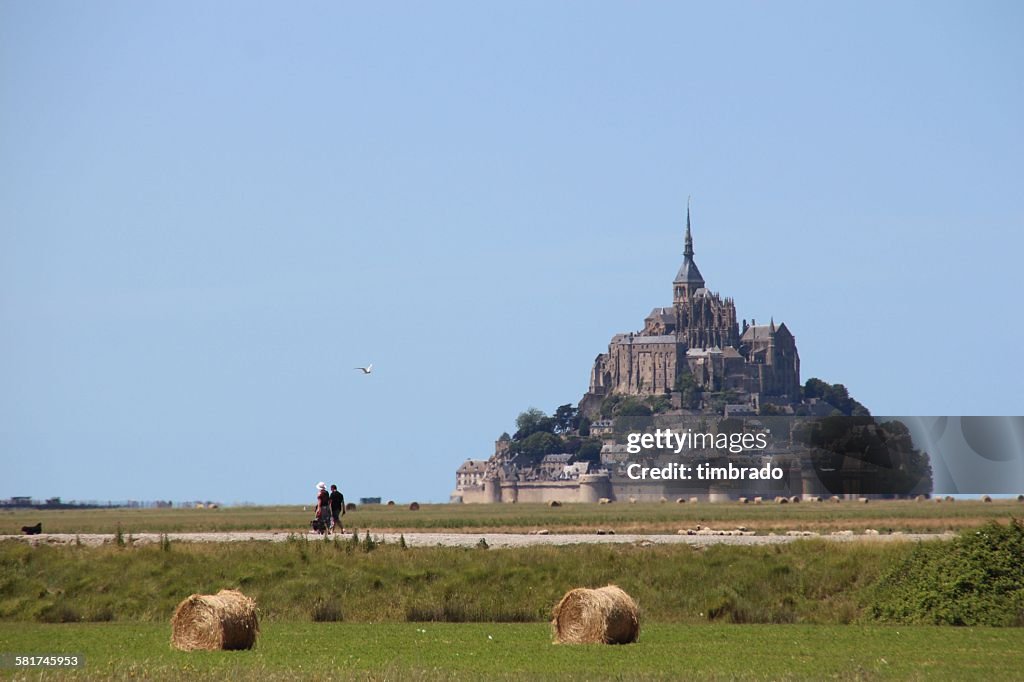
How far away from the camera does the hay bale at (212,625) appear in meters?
25.9

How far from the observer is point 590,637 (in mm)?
26984

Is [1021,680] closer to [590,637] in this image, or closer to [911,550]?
[590,637]

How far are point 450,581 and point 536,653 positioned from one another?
32.3 ft

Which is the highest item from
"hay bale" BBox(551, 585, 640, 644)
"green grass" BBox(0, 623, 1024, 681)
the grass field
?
the grass field

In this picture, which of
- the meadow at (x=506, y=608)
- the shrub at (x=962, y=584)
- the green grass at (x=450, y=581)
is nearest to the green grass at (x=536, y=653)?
the meadow at (x=506, y=608)

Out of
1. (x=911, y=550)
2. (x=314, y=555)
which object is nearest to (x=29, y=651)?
(x=314, y=555)

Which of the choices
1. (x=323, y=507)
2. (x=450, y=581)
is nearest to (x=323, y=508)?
(x=323, y=507)

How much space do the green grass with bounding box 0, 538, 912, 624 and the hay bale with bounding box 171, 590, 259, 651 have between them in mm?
7819

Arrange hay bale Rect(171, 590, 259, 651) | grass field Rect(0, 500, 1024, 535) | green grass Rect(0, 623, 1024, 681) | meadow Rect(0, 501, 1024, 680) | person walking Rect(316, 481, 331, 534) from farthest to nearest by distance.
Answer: grass field Rect(0, 500, 1024, 535), person walking Rect(316, 481, 331, 534), hay bale Rect(171, 590, 259, 651), meadow Rect(0, 501, 1024, 680), green grass Rect(0, 623, 1024, 681)

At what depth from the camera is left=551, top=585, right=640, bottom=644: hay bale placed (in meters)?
26.9

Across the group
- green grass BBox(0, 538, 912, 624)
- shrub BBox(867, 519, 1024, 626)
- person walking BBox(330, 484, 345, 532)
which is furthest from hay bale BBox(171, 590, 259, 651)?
person walking BBox(330, 484, 345, 532)

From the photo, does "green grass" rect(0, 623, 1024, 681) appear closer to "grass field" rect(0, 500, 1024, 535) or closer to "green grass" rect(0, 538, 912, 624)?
"green grass" rect(0, 538, 912, 624)

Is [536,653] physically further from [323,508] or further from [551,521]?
[551,521]

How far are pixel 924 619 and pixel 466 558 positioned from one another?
11.1m
